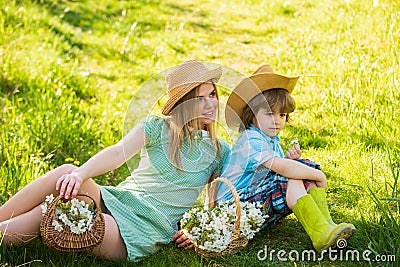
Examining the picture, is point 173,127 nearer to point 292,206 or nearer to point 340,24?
point 292,206

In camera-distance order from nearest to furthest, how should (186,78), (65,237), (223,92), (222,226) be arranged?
(65,237)
(222,226)
(186,78)
(223,92)

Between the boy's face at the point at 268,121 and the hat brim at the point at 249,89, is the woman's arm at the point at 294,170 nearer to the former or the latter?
the boy's face at the point at 268,121

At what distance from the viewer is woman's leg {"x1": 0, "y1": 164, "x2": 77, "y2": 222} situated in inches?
114

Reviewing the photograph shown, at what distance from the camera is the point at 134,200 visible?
3139 mm

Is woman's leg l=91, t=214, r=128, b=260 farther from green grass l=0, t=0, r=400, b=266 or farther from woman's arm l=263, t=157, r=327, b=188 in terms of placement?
woman's arm l=263, t=157, r=327, b=188

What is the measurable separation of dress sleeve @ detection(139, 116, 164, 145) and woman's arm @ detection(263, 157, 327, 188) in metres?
0.61

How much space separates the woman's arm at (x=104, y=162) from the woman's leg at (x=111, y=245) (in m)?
0.22

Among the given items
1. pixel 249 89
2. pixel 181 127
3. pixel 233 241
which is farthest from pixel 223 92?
pixel 233 241

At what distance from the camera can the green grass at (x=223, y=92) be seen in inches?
124

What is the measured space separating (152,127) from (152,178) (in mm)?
267

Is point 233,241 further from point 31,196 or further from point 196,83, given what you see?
point 31,196

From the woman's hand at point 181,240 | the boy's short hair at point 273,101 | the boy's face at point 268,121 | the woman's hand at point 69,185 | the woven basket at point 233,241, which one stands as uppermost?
the boy's short hair at point 273,101

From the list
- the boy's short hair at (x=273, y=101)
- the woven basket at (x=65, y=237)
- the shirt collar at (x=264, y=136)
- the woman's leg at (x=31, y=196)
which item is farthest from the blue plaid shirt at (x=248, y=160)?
the woman's leg at (x=31, y=196)

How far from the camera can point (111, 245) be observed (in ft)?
9.63
